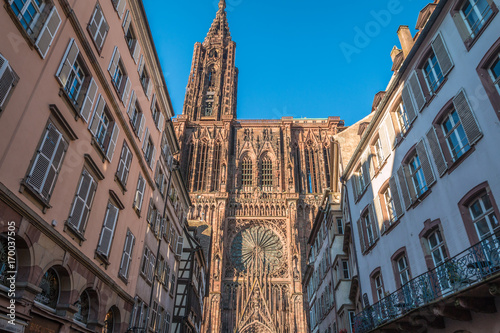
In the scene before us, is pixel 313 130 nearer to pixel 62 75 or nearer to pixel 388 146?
pixel 388 146

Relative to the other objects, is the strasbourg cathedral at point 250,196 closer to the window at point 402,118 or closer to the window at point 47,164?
the window at point 402,118

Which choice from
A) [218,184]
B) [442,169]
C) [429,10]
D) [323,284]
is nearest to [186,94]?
[218,184]

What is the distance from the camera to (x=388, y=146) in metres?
15.1

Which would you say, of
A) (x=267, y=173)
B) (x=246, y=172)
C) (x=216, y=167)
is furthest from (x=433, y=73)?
(x=216, y=167)

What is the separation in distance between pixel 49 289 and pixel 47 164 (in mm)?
3328

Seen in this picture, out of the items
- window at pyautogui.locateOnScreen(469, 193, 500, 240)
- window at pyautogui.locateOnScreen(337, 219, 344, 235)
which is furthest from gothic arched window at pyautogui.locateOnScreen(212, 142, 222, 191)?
window at pyautogui.locateOnScreen(469, 193, 500, 240)

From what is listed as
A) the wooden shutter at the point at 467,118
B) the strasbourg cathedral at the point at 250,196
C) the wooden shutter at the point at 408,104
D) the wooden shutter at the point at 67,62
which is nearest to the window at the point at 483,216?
the wooden shutter at the point at 467,118

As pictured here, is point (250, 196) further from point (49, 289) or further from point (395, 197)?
point (49, 289)

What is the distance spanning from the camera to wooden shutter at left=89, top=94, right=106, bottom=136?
461 inches

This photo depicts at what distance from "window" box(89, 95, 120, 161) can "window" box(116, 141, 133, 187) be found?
0.80 m

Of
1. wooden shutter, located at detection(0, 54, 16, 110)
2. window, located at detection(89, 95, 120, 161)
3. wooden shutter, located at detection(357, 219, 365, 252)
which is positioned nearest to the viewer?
wooden shutter, located at detection(0, 54, 16, 110)

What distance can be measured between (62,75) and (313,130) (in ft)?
173

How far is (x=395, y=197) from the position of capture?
13984 millimetres

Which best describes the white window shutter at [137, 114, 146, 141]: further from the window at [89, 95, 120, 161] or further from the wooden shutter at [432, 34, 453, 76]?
the wooden shutter at [432, 34, 453, 76]
